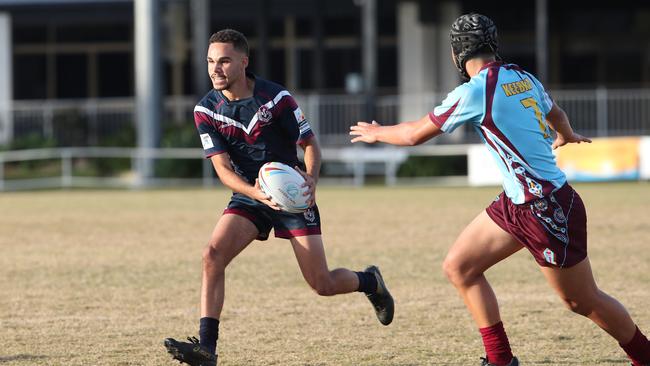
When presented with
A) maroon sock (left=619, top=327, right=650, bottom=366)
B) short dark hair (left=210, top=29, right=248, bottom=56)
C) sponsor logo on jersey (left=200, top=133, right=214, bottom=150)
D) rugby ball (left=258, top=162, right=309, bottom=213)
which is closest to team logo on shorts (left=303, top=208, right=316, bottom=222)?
rugby ball (left=258, top=162, right=309, bottom=213)

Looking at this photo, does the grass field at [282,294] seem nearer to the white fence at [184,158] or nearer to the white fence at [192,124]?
the white fence at [184,158]

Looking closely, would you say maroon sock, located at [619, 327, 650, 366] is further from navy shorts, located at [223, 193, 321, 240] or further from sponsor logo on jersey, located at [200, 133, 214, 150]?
sponsor logo on jersey, located at [200, 133, 214, 150]

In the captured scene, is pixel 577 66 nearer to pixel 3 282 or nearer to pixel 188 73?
pixel 188 73

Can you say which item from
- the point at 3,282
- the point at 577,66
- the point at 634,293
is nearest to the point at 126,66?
the point at 577,66

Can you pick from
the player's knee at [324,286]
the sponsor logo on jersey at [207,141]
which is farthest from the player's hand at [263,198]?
the player's knee at [324,286]

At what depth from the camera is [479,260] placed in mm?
6664

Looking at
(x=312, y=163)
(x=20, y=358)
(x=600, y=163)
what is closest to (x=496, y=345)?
(x=312, y=163)

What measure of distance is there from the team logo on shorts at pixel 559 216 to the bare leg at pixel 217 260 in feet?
6.33

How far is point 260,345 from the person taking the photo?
27.0 ft

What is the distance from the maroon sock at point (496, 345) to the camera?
6789 mm

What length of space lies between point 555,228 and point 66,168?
2203cm

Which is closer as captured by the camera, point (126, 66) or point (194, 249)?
point (194, 249)

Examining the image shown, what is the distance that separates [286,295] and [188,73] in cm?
2501

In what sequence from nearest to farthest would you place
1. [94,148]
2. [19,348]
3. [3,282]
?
[19,348] → [3,282] → [94,148]
